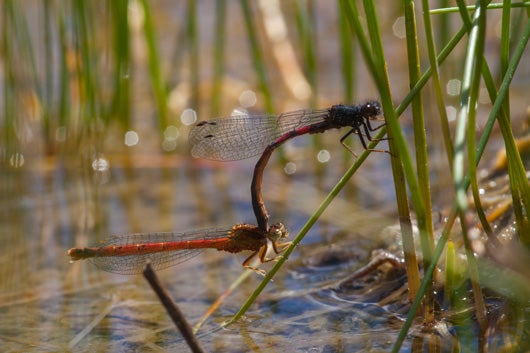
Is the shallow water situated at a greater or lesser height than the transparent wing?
lesser

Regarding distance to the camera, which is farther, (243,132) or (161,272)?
(161,272)

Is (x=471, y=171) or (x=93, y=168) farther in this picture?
(x=93, y=168)

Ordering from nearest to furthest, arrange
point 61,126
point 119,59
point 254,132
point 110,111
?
1. point 254,132
2. point 119,59
3. point 110,111
4. point 61,126

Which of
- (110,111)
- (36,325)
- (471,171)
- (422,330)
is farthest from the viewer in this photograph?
(110,111)

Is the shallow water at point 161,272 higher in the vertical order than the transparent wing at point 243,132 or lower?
lower

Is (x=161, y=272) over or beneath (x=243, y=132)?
beneath

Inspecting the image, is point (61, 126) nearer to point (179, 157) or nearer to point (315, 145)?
point (179, 157)

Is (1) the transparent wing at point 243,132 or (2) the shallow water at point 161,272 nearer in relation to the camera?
(2) the shallow water at point 161,272

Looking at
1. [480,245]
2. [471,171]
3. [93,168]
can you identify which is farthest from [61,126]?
[471,171]

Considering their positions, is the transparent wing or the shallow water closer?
the shallow water

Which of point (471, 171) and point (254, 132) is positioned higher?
point (254, 132)

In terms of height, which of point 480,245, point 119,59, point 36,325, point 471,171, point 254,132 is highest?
point 119,59
